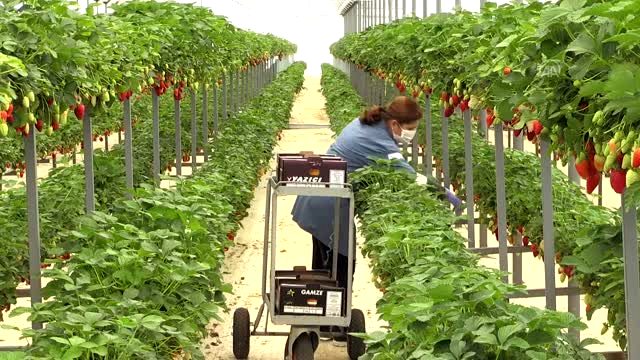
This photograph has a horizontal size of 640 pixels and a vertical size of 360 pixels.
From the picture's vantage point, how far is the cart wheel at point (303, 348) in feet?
22.6

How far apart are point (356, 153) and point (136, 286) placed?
11.1 ft

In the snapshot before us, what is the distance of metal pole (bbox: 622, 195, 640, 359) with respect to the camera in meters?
4.20

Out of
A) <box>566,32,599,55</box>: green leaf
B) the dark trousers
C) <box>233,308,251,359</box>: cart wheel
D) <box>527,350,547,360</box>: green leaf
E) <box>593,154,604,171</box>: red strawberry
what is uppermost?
<box>566,32,599,55</box>: green leaf

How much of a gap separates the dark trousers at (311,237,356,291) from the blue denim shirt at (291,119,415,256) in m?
0.10

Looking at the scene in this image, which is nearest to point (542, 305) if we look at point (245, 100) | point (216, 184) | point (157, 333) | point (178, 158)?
point (216, 184)

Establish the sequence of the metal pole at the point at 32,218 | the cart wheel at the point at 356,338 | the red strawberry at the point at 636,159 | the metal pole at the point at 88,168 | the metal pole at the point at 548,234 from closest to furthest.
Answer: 1. the red strawberry at the point at 636,159
2. the metal pole at the point at 548,234
3. the metal pole at the point at 32,218
4. the cart wheel at the point at 356,338
5. the metal pole at the point at 88,168

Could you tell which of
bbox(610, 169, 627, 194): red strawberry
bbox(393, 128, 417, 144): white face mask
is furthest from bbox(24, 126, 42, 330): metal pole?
bbox(610, 169, 627, 194): red strawberry

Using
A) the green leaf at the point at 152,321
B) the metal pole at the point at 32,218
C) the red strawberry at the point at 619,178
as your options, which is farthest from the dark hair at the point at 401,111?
the red strawberry at the point at 619,178

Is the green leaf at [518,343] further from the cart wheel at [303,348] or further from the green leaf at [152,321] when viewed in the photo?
the cart wheel at [303,348]

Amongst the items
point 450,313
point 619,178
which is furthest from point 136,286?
point 619,178

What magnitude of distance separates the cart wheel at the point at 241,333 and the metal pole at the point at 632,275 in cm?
355

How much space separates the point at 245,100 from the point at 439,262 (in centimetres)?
2181

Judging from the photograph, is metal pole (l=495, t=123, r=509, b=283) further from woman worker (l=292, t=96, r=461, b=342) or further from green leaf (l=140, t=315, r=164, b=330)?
green leaf (l=140, t=315, r=164, b=330)

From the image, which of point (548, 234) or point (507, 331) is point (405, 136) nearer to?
point (548, 234)
